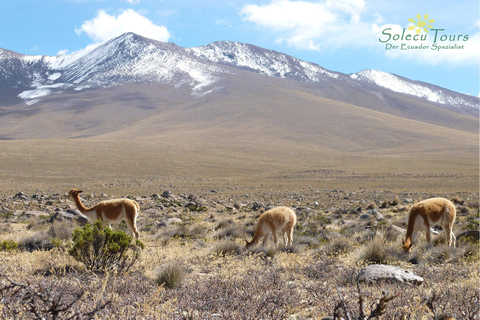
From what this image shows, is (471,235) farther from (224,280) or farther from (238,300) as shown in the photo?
(238,300)

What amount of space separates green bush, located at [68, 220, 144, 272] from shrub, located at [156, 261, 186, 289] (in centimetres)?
79

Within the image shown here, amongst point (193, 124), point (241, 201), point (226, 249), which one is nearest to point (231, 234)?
Result: point (226, 249)

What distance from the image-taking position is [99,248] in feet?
20.0

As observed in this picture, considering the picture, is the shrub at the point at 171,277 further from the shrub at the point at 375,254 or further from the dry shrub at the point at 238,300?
the shrub at the point at 375,254

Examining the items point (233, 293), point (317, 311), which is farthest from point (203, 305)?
point (317, 311)

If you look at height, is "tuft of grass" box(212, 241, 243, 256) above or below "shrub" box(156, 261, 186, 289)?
below

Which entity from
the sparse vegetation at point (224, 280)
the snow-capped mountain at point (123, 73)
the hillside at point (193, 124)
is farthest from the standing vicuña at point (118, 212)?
the snow-capped mountain at point (123, 73)

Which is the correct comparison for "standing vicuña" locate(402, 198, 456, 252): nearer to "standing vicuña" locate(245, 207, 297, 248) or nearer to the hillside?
"standing vicuña" locate(245, 207, 297, 248)

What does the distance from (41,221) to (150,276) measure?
9.52 m

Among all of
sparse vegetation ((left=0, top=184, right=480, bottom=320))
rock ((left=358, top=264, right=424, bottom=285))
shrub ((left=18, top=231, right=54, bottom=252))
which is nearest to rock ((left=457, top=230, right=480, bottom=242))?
sparse vegetation ((left=0, top=184, right=480, bottom=320))

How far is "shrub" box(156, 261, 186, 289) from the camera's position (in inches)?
203

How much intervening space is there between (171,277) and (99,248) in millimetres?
1536

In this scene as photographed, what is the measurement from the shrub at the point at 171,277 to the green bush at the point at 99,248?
0.79 m

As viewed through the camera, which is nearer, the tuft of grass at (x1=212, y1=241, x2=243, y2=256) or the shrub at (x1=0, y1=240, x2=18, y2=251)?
the shrub at (x1=0, y1=240, x2=18, y2=251)
